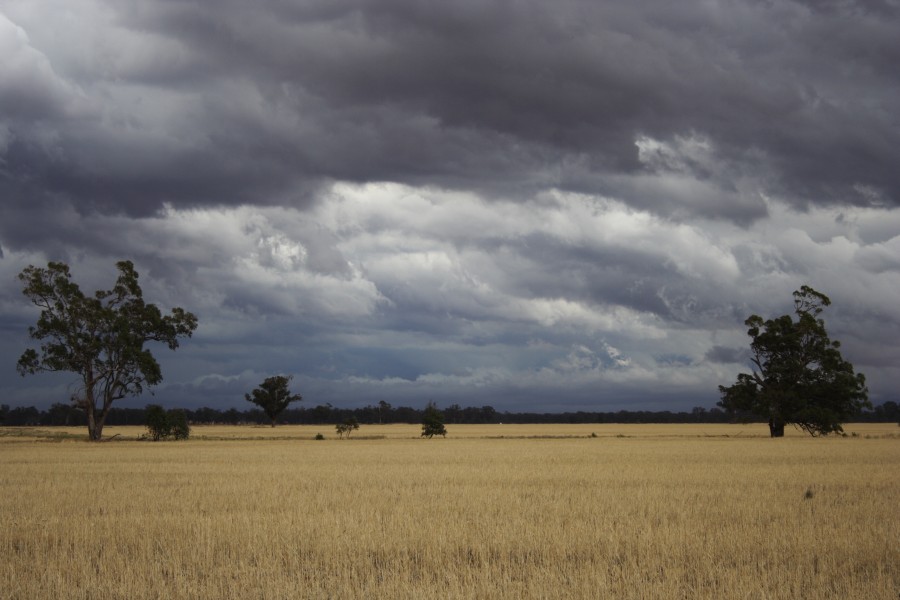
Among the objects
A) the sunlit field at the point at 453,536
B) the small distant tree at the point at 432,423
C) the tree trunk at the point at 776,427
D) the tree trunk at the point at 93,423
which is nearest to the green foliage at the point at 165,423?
the tree trunk at the point at 93,423

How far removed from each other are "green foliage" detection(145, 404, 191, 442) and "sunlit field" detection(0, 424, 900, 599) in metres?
42.3

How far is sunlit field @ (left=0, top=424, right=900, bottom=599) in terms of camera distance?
11.6 metres

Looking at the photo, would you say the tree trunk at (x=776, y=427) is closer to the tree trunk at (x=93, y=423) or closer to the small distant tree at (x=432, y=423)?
the small distant tree at (x=432, y=423)

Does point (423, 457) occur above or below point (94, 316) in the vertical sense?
below

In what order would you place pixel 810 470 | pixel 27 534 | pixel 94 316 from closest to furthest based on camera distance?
1. pixel 27 534
2. pixel 810 470
3. pixel 94 316

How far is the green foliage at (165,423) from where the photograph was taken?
Result: 2798 inches

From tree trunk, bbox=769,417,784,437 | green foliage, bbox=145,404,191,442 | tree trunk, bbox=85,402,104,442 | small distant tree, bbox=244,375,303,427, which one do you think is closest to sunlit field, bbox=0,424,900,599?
tree trunk, bbox=85,402,104,442

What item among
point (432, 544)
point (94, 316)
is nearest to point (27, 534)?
point (432, 544)

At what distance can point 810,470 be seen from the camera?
106 feet

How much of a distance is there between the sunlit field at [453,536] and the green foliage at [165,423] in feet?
139

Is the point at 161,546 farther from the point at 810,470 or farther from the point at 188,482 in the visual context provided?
the point at 810,470

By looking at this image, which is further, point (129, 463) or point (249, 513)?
point (129, 463)

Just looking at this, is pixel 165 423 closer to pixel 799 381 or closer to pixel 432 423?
pixel 432 423

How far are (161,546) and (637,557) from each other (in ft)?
29.5
